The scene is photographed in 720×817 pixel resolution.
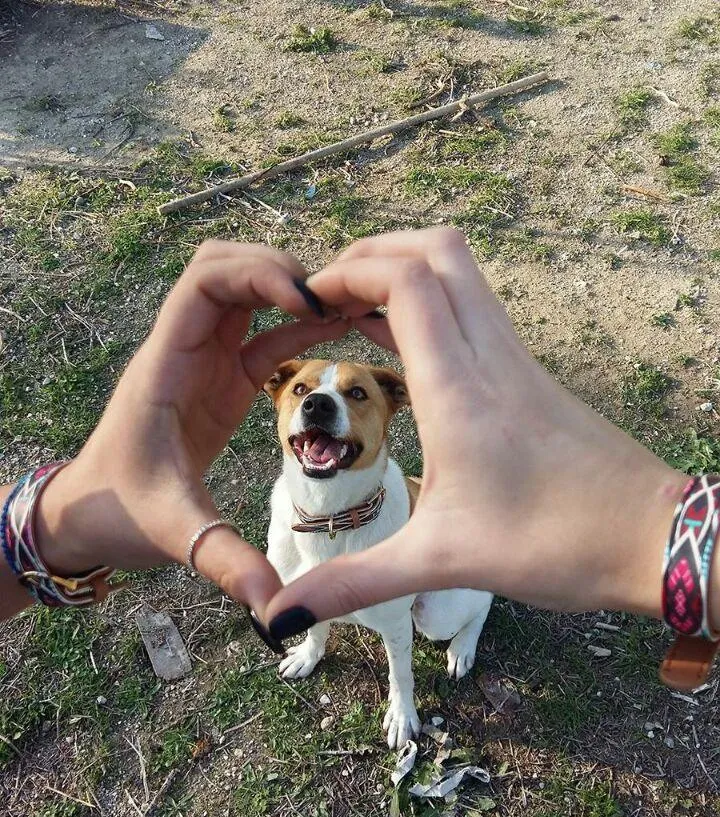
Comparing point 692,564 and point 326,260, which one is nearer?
point 692,564

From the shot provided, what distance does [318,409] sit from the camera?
311 centimetres

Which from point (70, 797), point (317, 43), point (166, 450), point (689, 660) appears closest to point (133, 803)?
point (70, 797)

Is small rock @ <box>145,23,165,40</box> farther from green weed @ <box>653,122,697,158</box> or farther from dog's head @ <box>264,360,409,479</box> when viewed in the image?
dog's head @ <box>264,360,409,479</box>

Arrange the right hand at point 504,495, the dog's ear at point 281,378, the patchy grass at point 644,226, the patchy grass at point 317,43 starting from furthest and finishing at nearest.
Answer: the patchy grass at point 317,43, the patchy grass at point 644,226, the dog's ear at point 281,378, the right hand at point 504,495

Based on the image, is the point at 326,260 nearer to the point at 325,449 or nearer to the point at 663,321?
the point at 663,321

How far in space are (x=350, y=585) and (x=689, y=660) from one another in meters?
0.95

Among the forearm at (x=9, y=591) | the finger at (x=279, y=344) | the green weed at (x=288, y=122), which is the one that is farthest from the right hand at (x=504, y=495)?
the green weed at (x=288, y=122)

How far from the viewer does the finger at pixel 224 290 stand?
214 centimetres

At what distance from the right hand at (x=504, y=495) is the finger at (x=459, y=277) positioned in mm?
13

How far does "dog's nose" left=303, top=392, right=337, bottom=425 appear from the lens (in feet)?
10.2

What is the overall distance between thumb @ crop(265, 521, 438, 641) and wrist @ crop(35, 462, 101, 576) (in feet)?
2.50

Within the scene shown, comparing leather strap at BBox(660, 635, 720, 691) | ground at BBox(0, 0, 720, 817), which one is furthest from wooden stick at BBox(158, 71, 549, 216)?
leather strap at BBox(660, 635, 720, 691)

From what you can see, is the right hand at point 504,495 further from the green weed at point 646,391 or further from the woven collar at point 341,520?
the green weed at point 646,391

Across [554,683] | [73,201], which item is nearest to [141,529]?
[554,683]
